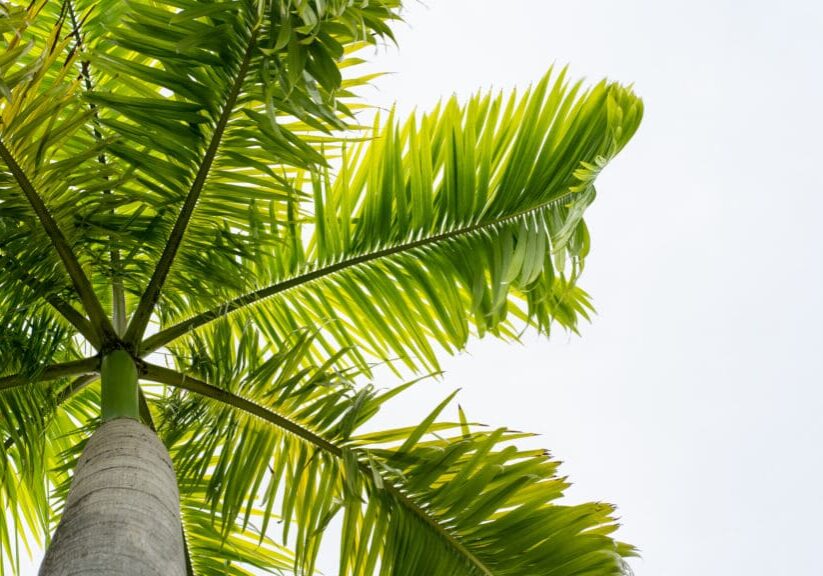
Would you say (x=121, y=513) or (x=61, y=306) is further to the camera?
(x=61, y=306)

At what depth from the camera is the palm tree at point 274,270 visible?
9.18 feet

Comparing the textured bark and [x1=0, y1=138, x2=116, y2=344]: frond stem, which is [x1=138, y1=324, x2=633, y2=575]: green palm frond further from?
the textured bark

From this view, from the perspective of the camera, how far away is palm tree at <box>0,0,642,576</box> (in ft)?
9.18

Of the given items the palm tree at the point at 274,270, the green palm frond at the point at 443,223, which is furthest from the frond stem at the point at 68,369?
the green palm frond at the point at 443,223

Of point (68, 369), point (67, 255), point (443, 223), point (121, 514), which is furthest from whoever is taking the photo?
point (443, 223)

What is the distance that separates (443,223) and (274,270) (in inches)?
23.3

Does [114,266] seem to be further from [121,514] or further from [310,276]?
[121,514]

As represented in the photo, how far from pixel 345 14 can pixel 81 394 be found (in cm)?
210

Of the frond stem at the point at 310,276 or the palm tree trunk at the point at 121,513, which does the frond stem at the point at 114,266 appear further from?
the palm tree trunk at the point at 121,513

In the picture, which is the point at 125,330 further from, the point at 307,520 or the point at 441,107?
the point at 441,107

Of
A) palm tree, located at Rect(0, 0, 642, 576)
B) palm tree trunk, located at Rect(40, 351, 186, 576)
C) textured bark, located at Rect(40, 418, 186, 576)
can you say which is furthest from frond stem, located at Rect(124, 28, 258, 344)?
textured bark, located at Rect(40, 418, 186, 576)

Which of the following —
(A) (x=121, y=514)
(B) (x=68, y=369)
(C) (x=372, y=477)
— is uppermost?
(B) (x=68, y=369)

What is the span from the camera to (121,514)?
228 cm

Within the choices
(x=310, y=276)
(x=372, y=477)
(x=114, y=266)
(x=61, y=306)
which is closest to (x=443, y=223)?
(x=310, y=276)
